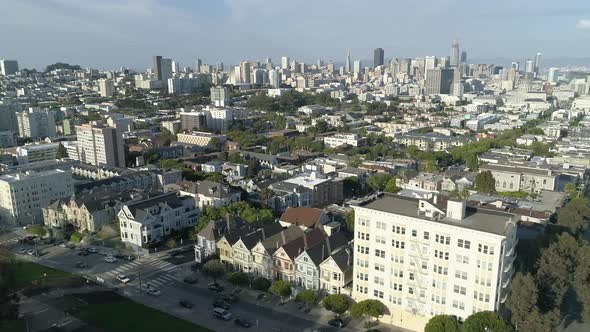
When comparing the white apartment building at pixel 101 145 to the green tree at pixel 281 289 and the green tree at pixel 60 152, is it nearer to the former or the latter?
the green tree at pixel 60 152

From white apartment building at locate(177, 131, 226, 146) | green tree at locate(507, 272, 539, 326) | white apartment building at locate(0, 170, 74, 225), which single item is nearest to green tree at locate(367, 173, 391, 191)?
green tree at locate(507, 272, 539, 326)

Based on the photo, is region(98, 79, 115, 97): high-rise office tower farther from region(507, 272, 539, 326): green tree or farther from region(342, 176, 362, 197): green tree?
region(507, 272, 539, 326): green tree

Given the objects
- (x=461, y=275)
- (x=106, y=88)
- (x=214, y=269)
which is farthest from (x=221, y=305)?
(x=106, y=88)

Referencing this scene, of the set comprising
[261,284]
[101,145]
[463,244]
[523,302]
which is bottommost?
[261,284]

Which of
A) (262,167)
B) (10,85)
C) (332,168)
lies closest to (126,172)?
(262,167)

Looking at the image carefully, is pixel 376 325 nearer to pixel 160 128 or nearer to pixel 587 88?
pixel 160 128

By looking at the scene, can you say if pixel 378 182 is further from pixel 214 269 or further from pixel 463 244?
pixel 463 244
